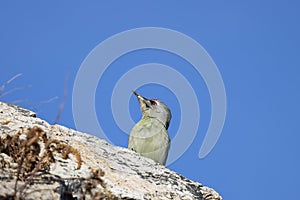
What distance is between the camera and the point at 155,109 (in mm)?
14398

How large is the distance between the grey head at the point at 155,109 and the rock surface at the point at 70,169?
23.7ft

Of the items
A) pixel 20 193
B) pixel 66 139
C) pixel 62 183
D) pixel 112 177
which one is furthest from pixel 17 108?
pixel 20 193

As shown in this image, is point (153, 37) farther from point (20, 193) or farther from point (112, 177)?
point (20, 193)

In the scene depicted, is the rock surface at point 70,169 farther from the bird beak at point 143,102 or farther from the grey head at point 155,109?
the bird beak at point 143,102

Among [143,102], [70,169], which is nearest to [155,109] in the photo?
[143,102]

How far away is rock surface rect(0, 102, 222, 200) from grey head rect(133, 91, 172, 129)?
A: 23.7 ft

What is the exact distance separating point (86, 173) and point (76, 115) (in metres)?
1.62

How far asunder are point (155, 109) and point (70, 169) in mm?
9343

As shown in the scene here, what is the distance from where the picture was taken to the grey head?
1420 cm

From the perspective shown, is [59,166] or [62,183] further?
[59,166]

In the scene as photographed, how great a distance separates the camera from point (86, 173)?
5145 mm

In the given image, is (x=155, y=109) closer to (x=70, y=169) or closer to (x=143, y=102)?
(x=143, y=102)

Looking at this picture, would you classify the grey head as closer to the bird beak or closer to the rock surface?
the bird beak

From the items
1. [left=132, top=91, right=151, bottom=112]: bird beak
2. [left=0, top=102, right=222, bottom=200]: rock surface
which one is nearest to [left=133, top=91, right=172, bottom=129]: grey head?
[left=132, top=91, right=151, bottom=112]: bird beak
